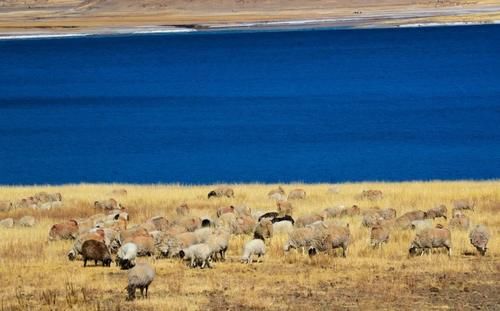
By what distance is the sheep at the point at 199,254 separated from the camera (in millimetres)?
16536

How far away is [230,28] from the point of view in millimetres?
140625

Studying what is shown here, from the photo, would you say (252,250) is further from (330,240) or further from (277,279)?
(277,279)

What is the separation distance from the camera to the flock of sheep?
1683 cm

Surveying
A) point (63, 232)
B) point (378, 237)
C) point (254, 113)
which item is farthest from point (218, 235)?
point (254, 113)

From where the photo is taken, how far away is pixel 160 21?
152 metres

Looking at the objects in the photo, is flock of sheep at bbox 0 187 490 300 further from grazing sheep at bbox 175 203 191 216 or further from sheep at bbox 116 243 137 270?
grazing sheep at bbox 175 203 191 216

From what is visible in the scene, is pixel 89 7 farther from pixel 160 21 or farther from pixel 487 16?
pixel 487 16

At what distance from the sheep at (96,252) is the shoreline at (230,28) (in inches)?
4738

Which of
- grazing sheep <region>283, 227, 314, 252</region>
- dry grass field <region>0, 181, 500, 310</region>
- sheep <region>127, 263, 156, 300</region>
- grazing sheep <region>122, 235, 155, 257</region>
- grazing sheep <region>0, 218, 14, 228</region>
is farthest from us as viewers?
grazing sheep <region>0, 218, 14, 228</region>

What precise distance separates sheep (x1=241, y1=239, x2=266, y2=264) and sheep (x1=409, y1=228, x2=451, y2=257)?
2.53m

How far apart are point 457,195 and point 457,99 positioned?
42888mm

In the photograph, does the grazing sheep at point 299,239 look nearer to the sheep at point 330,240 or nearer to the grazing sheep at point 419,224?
the sheep at point 330,240

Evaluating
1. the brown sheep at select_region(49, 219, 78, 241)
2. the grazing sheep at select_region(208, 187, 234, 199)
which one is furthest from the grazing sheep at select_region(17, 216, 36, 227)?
the grazing sheep at select_region(208, 187, 234, 199)

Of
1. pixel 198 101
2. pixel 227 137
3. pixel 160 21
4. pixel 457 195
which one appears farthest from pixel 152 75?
pixel 457 195
